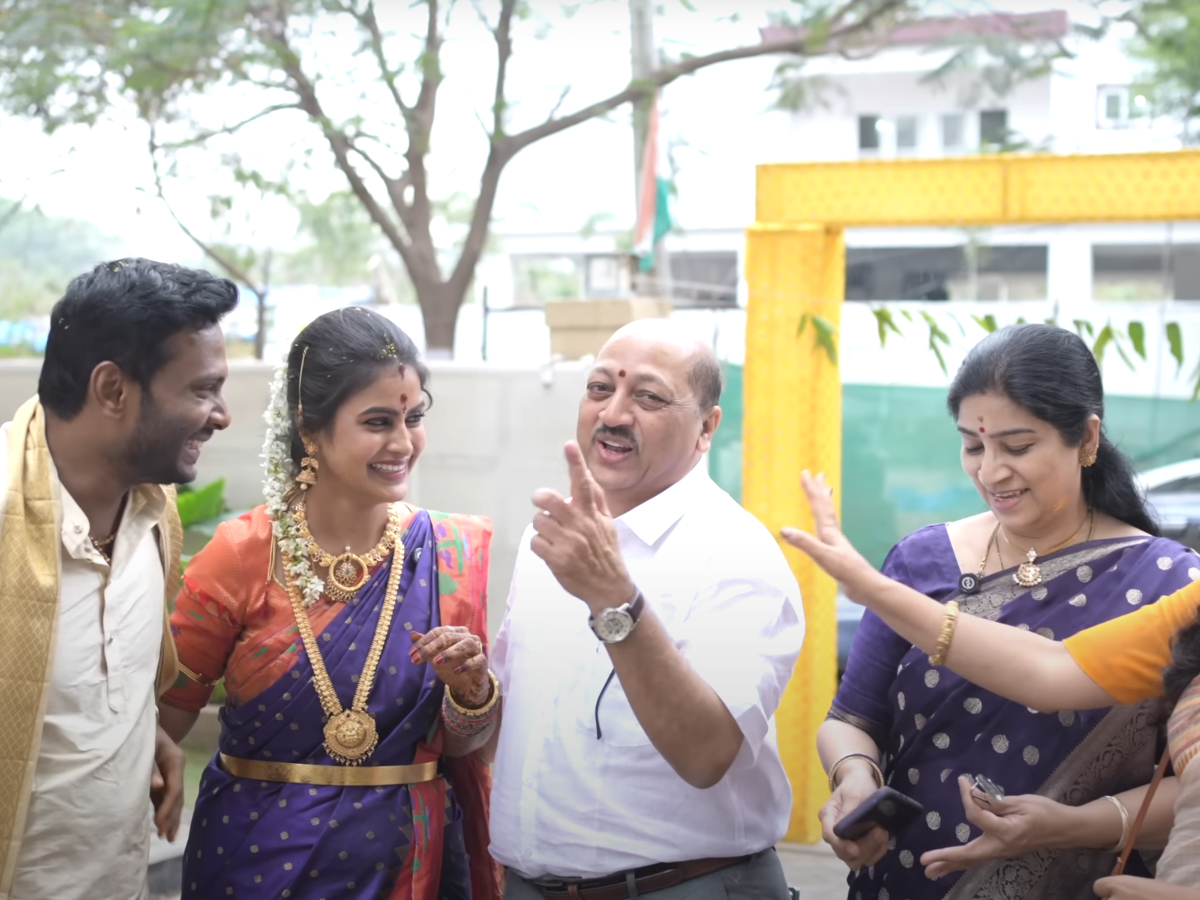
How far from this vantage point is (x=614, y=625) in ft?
6.15

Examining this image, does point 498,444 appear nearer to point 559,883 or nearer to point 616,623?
point 559,883

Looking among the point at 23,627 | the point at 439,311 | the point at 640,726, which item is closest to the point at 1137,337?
the point at 640,726

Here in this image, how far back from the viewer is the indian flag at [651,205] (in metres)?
8.10

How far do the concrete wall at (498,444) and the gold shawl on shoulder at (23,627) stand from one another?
3.33 m

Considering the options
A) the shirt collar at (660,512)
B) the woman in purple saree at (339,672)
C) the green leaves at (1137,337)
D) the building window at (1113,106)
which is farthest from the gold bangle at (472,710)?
the building window at (1113,106)

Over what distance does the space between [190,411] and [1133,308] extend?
3.77m

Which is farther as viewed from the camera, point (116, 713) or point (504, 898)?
point (504, 898)

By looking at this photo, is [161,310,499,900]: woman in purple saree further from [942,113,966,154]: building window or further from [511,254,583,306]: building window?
[511,254,583,306]: building window

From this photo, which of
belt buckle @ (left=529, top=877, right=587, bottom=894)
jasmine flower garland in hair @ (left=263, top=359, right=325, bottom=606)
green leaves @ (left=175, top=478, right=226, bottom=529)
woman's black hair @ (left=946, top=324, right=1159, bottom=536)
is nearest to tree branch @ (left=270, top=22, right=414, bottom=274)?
green leaves @ (left=175, top=478, right=226, bottom=529)

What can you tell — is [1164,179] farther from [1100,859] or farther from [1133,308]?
[1100,859]

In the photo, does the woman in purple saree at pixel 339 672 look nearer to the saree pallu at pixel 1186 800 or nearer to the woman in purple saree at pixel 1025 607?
the woman in purple saree at pixel 1025 607

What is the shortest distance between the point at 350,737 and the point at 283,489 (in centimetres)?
53

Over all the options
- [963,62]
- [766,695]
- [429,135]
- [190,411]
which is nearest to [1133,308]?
[766,695]

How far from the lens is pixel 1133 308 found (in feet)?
15.4
